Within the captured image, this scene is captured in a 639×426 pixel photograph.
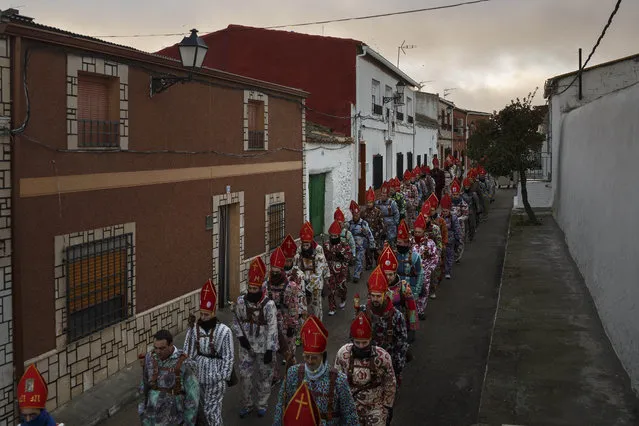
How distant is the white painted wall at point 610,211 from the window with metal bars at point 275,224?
20.8ft

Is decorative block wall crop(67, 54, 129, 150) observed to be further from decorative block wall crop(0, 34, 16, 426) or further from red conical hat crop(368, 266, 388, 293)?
red conical hat crop(368, 266, 388, 293)

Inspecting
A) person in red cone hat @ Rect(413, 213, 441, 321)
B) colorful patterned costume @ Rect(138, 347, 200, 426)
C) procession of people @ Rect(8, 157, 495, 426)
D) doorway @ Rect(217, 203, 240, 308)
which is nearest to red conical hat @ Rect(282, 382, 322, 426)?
procession of people @ Rect(8, 157, 495, 426)

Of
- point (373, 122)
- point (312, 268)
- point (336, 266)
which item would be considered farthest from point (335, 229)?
point (373, 122)

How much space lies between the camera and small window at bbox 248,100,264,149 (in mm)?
12907

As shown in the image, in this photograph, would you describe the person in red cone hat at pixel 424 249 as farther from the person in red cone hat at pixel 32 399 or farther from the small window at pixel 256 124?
the person in red cone hat at pixel 32 399

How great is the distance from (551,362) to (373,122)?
1665 centimetres

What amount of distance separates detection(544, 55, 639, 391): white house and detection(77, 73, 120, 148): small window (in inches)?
262

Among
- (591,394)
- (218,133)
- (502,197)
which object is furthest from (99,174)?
(502,197)

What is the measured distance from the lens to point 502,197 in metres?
34.2

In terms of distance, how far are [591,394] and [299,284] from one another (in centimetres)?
383

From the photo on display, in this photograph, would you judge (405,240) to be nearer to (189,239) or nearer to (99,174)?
(189,239)

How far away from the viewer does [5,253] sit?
6.69 metres

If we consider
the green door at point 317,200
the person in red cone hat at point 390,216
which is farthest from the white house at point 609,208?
the green door at point 317,200

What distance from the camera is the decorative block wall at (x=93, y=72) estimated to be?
766 cm
